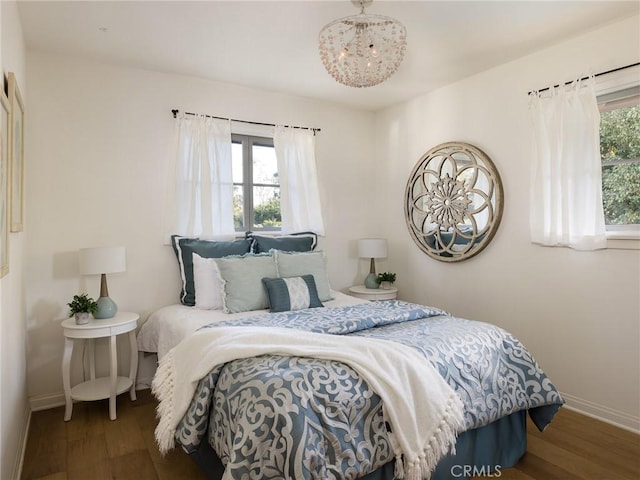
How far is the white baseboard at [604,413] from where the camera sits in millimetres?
2654

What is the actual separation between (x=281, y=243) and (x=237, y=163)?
0.85 m

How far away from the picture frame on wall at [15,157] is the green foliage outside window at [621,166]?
3.43 metres

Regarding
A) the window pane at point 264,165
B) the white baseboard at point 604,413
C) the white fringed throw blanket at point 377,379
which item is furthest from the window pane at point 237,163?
the white baseboard at point 604,413

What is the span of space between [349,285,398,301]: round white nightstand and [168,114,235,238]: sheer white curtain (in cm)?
134

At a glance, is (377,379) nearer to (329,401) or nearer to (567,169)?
(329,401)

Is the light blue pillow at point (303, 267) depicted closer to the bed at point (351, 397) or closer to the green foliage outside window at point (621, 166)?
the bed at point (351, 397)

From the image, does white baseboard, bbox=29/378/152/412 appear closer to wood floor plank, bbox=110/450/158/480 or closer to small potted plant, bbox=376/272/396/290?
wood floor plank, bbox=110/450/158/480

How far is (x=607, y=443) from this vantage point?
2.49 m

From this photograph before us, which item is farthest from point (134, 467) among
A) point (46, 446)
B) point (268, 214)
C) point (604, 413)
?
point (604, 413)

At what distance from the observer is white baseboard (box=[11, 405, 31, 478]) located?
2.16 meters

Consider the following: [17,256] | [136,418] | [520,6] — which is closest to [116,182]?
[17,256]

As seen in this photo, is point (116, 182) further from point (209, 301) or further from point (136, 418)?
point (136, 418)

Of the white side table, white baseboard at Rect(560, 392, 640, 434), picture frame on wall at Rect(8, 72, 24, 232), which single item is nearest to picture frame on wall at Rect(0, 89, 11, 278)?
picture frame on wall at Rect(8, 72, 24, 232)

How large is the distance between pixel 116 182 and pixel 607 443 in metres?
3.71
